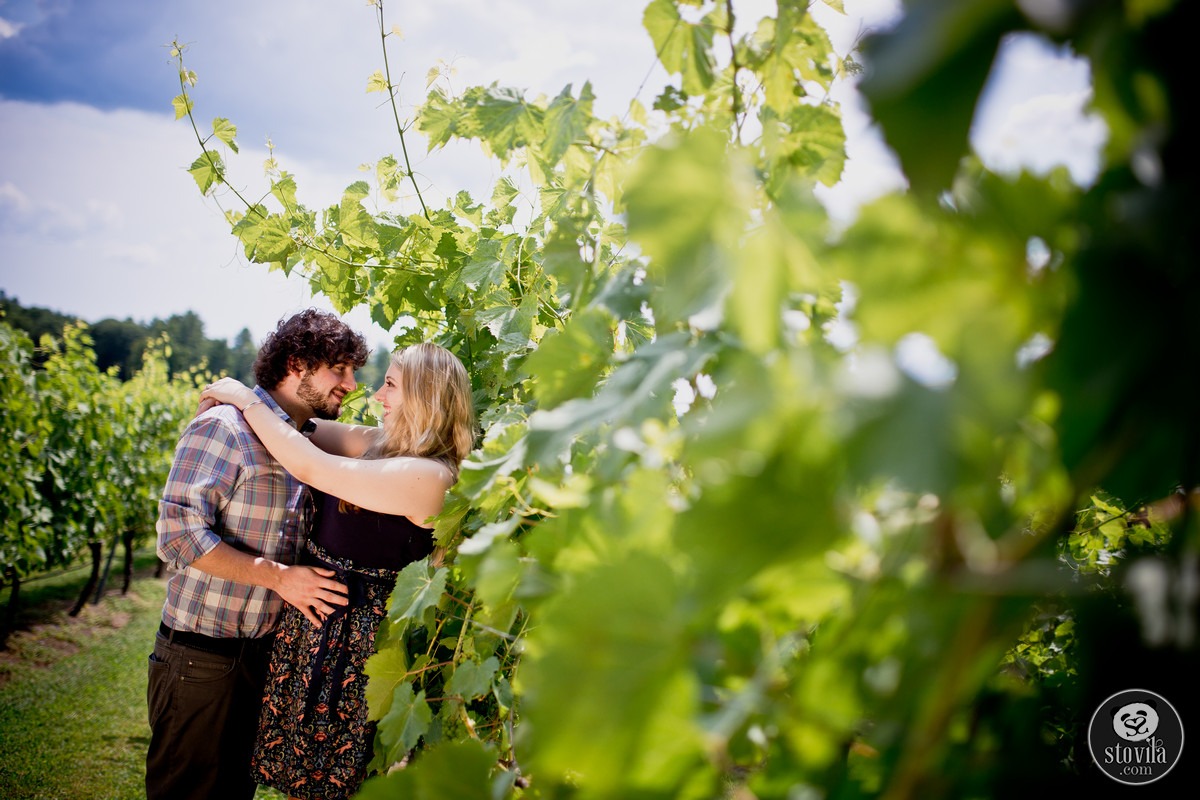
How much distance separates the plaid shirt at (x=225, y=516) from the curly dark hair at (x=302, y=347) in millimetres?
417

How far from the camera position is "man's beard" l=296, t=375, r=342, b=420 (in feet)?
10.6

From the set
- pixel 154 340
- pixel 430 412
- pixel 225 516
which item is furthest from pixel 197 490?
pixel 154 340

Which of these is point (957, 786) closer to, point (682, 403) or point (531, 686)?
point (531, 686)

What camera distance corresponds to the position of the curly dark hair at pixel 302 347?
3209 mm

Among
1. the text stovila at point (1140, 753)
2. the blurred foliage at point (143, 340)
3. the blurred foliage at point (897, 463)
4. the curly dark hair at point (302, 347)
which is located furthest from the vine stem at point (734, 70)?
the blurred foliage at point (143, 340)

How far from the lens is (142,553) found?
2023cm

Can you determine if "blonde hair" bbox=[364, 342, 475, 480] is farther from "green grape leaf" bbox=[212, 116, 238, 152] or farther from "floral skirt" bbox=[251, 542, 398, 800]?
"green grape leaf" bbox=[212, 116, 238, 152]

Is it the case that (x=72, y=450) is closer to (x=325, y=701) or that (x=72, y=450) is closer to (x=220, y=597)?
(x=220, y=597)

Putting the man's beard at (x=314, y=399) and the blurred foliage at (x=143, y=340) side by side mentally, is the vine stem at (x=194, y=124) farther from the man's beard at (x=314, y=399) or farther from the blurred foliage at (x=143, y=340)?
the blurred foliage at (x=143, y=340)

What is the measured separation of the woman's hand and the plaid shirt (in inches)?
2.6

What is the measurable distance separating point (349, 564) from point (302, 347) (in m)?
1.11

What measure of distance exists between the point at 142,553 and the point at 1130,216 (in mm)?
23948

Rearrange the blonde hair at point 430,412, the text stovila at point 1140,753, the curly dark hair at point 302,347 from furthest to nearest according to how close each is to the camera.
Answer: the curly dark hair at point 302,347 < the blonde hair at point 430,412 < the text stovila at point 1140,753

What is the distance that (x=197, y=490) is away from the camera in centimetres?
267
